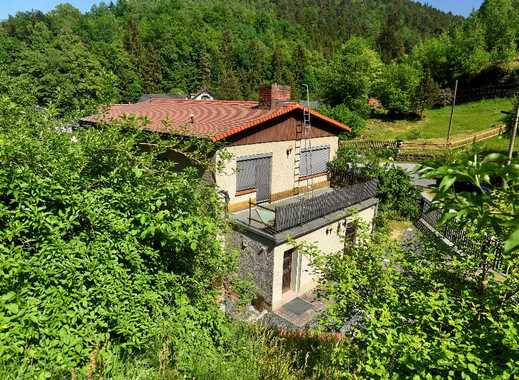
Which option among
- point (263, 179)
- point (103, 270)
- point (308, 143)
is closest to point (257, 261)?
point (263, 179)

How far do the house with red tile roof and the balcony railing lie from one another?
0.04 m

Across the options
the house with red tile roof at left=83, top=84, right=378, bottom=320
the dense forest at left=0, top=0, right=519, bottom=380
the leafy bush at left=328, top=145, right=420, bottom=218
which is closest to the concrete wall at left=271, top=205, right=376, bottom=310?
the house with red tile roof at left=83, top=84, right=378, bottom=320

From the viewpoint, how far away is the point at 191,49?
104 metres

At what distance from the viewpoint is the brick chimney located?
15.4 m

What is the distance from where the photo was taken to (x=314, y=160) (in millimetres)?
17672

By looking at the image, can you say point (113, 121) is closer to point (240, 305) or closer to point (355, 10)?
point (240, 305)

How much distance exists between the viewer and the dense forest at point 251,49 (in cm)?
5019

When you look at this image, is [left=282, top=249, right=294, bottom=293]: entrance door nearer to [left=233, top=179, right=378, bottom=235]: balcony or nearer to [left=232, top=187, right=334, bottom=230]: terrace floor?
[left=233, top=179, right=378, bottom=235]: balcony

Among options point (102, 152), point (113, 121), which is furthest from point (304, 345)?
point (113, 121)

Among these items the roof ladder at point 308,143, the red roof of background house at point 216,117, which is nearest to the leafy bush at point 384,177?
the roof ladder at point 308,143

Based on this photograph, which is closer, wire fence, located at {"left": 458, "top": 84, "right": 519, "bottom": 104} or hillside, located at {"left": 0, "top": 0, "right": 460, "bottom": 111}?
wire fence, located at {"left": 458, "top": 84, "right": 519, "bottom": 104}

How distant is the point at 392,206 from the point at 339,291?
15264mm

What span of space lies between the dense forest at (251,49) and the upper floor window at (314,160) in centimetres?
963

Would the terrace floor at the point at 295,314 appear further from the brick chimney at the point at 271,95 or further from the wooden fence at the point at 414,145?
the wooden fence at the point at 414,145
